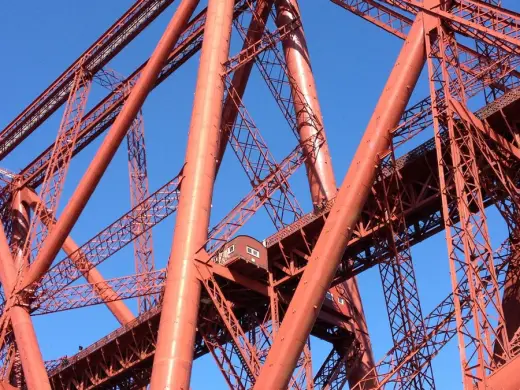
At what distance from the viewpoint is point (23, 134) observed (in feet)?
151

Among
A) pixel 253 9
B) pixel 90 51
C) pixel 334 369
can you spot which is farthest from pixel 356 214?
pixel 90 51

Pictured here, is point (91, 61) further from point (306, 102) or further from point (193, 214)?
point (193, 214)

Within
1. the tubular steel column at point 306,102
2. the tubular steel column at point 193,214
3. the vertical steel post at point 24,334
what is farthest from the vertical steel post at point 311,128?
the vertical steel post at point 24,334

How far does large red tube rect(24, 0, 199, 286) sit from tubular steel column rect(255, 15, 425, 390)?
10122 mm

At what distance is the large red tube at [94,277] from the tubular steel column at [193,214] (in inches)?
334

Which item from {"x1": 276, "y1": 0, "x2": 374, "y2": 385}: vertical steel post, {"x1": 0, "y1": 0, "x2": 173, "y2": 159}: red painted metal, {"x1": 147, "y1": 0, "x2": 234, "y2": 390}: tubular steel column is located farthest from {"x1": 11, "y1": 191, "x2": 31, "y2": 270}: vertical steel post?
{"x1": 147, "y1": 0, "x2": 234, "y2": 390}: tubular steel column

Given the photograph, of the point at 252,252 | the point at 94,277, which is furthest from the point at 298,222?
the point at 94,277

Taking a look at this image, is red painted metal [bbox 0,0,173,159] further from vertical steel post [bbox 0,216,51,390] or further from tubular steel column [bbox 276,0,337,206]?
vertical steel post [bbox 0,216,51,390]

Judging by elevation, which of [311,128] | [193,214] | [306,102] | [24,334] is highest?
[306,102]

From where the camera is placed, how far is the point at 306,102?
106ft

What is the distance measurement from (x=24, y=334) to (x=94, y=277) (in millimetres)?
7840

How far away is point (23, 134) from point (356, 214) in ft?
93.0

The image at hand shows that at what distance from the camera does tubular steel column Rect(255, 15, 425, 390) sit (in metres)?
21.4

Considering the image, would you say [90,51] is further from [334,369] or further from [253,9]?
[334,369]
